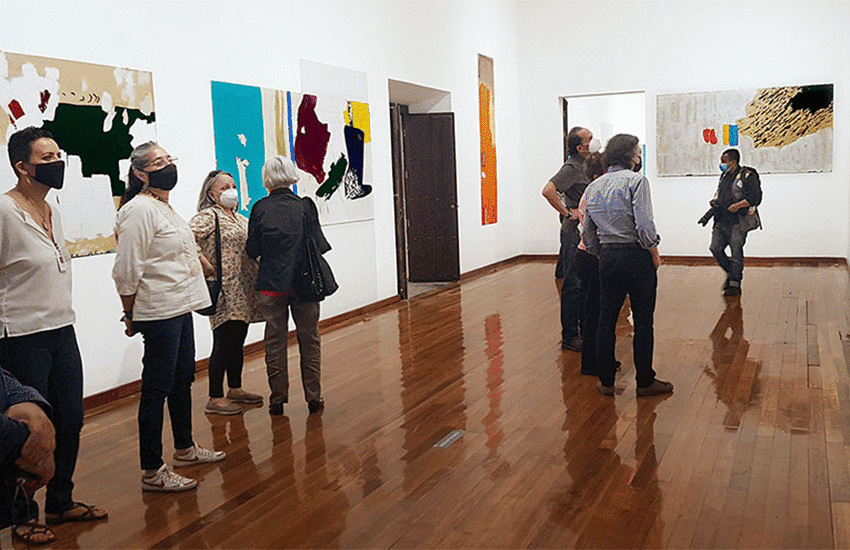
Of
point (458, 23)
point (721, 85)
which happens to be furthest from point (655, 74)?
point (458, 23)

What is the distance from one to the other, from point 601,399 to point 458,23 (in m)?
7.50

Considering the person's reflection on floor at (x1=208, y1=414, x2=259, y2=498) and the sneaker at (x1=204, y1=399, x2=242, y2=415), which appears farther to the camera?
the sneaker at (x1=204, y1=399, x2=242, y2=415)

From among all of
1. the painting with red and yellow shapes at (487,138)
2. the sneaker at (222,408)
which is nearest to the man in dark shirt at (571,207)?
the sneaker at (222,408)

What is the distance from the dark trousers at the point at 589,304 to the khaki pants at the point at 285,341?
1931 mm

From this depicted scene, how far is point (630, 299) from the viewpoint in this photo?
5141mm

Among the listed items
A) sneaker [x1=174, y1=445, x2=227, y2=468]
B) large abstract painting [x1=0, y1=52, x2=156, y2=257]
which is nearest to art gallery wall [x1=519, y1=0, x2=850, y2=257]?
large abstract painting [x1=0, y1=52, x2=156, y2=257]

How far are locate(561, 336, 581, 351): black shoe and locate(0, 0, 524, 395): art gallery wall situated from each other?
103 inches

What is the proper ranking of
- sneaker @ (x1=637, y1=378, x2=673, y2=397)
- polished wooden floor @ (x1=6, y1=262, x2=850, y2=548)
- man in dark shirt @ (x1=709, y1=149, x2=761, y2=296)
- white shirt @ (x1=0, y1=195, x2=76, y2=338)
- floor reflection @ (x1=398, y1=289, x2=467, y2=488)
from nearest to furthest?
white shirt @ (x1=0, y1=195, x2=76, y2=338), polished wooden floor @ (x1=6, y1=262, x2=850, y2=548), floor reflection @ (x1=398, y1=289, x2=467, y2=488), sneaker @ (x1=637, y1=378, x2=673, y2=397), man in dark shirt @ (x1=709, y1=149, x2=761, y2=296)

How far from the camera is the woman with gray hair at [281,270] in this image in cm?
479

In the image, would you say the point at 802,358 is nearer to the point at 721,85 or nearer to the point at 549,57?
the point at 721,85

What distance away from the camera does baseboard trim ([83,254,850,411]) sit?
18.5ft

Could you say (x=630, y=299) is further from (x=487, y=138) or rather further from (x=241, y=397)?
(x=487, y=138)

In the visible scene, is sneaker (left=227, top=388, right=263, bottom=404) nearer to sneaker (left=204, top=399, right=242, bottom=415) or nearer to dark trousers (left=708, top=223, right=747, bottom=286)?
sneaker (left=204, top=399, right=242, bottom=415)

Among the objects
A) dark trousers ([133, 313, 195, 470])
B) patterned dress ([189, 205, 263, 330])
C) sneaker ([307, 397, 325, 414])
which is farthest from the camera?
sneaker ([307, 397, 325, 414])
